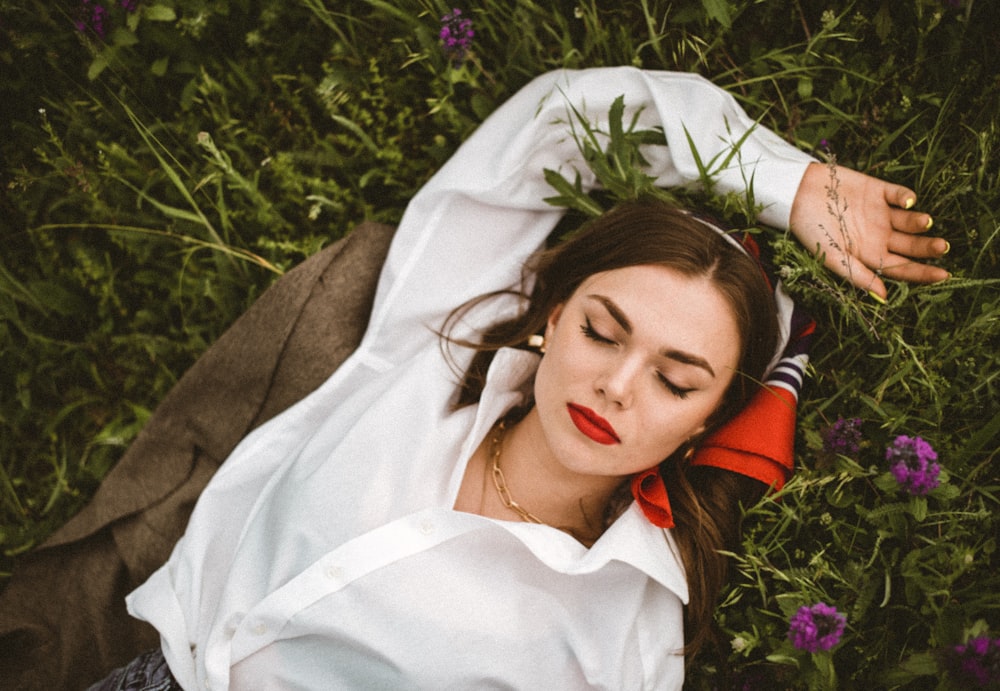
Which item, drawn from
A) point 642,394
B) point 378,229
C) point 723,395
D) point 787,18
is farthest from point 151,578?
point 787,18

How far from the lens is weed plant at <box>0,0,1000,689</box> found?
2451 mm

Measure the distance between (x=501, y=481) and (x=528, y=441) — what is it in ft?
0.70

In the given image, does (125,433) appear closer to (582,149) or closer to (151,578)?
(151,578)

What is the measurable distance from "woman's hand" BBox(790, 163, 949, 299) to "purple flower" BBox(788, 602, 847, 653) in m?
1.13

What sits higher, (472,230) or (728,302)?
(472,230)

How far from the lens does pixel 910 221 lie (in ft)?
8.30

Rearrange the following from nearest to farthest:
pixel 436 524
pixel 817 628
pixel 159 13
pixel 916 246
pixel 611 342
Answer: pixel 817 628
pixel 611 342
pixel 436 524
pixel 916 246
pixel 159 13

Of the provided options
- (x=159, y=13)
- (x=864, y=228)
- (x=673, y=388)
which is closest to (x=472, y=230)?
(x=673, y=388)

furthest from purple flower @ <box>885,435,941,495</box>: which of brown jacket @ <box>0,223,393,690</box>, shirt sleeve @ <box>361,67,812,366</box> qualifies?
brown jacket @ <box>0,223,393,690</box>

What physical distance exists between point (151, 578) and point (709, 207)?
2.67 meters

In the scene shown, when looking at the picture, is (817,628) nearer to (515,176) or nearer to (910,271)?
(910,271)

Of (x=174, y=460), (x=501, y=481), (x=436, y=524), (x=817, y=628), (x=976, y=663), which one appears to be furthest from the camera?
(x=174, y=460)

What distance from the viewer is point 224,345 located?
9.71 feet

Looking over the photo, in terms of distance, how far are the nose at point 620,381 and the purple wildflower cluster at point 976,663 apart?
1.14 meters
